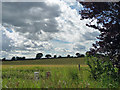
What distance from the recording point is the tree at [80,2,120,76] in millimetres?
7301

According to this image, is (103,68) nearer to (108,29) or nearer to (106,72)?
(106,72)

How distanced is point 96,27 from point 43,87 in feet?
14.8

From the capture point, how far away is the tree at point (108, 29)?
7301 mm

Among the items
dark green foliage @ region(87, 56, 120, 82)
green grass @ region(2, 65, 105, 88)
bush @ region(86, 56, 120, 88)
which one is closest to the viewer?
green grass @ region(2, 65, 105, 88)

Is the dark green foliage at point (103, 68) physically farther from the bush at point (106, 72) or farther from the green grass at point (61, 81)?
the green grass at point (61, 81)

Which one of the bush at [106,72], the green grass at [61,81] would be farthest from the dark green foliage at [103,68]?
the green grass at [61,81]

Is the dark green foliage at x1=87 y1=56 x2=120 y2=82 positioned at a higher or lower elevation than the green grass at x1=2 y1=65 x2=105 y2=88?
higher

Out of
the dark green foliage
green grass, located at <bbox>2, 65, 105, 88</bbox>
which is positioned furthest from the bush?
green grass, located at <bbox>2, 65, 105, 88</bbox>

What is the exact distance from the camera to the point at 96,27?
8.28 m

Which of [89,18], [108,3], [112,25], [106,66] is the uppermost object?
[108,3]

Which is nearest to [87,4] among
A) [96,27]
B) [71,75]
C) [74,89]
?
[96,27]

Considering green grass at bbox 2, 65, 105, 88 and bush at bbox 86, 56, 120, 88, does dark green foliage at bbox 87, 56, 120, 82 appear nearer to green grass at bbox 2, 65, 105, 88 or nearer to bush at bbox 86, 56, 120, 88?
bush at bbox 86, 56, 120, 88

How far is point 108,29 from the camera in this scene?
7.48m

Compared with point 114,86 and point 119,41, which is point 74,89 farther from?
point 119,41
